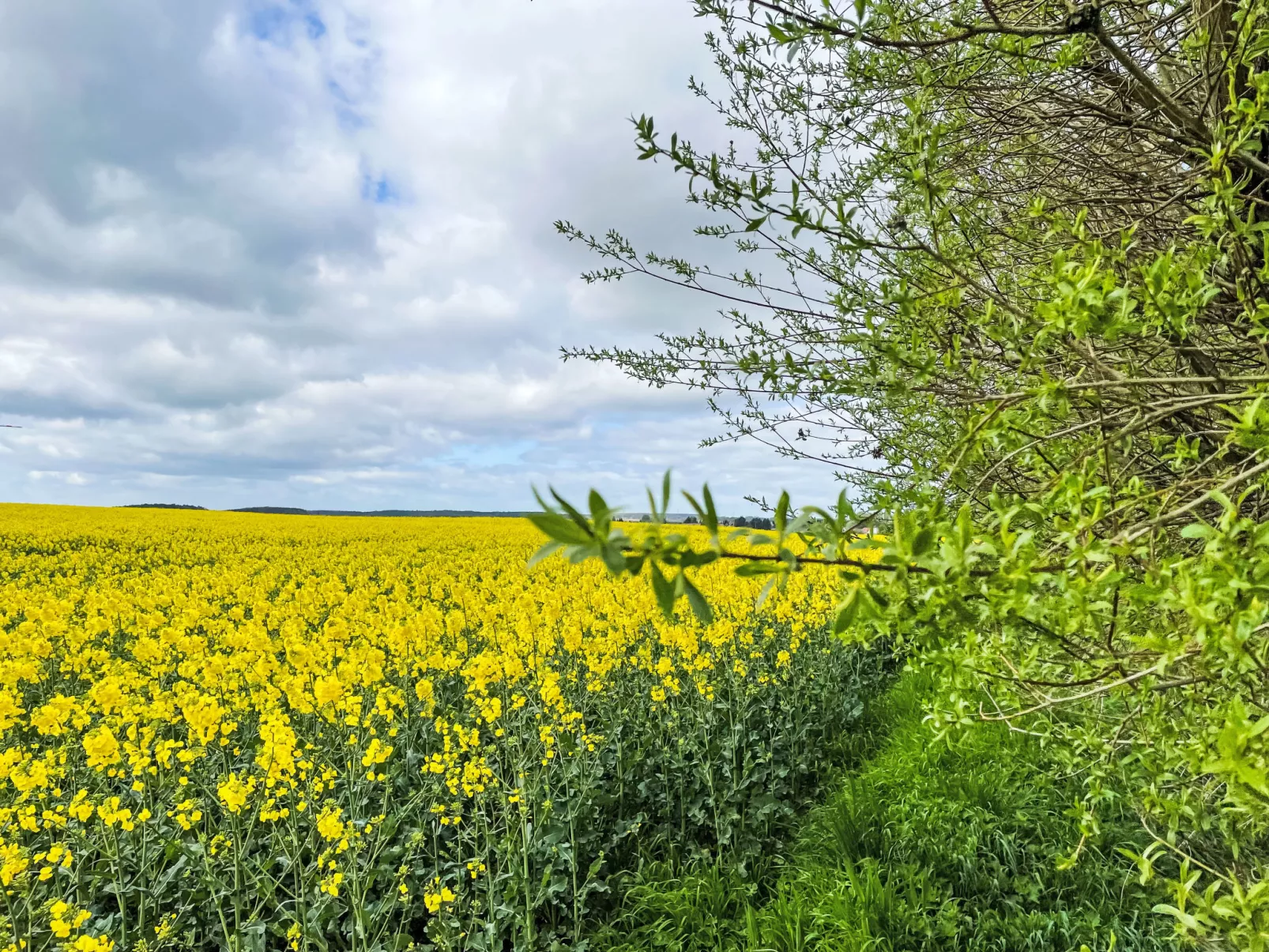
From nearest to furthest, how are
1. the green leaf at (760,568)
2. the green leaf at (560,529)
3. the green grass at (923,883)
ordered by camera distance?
the green leaf at (560,529)
the green leaf at (760,568)
the green grass at (923,883)

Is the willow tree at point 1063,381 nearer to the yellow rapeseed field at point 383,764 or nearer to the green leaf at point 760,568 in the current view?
the green leaf at point 760,568

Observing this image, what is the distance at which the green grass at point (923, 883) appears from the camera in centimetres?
347

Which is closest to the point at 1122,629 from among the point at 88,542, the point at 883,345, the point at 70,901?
Result: the point at 883,345

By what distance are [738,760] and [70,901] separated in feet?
14.2

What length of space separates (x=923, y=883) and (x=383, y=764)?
3.55m

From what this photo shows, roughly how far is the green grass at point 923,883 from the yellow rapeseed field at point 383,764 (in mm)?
371

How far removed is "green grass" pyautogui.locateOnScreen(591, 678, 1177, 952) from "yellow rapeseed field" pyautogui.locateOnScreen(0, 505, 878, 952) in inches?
14.6

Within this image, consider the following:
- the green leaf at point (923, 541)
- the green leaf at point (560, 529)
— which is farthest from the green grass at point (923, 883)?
the green leaf at point (560, 529)

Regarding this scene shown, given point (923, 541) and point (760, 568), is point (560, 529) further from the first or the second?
point (923, 541)

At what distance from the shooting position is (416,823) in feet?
14.6

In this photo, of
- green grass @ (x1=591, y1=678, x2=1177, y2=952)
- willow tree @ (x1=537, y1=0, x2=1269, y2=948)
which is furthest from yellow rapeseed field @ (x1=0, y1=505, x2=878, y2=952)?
willow tree @ (x1=537, y1=0, x2=1269, y2=948)

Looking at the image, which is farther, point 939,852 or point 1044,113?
point 939,852

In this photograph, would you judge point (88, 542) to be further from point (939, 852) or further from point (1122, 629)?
point (1122, 629)

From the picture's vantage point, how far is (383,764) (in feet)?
16.2
